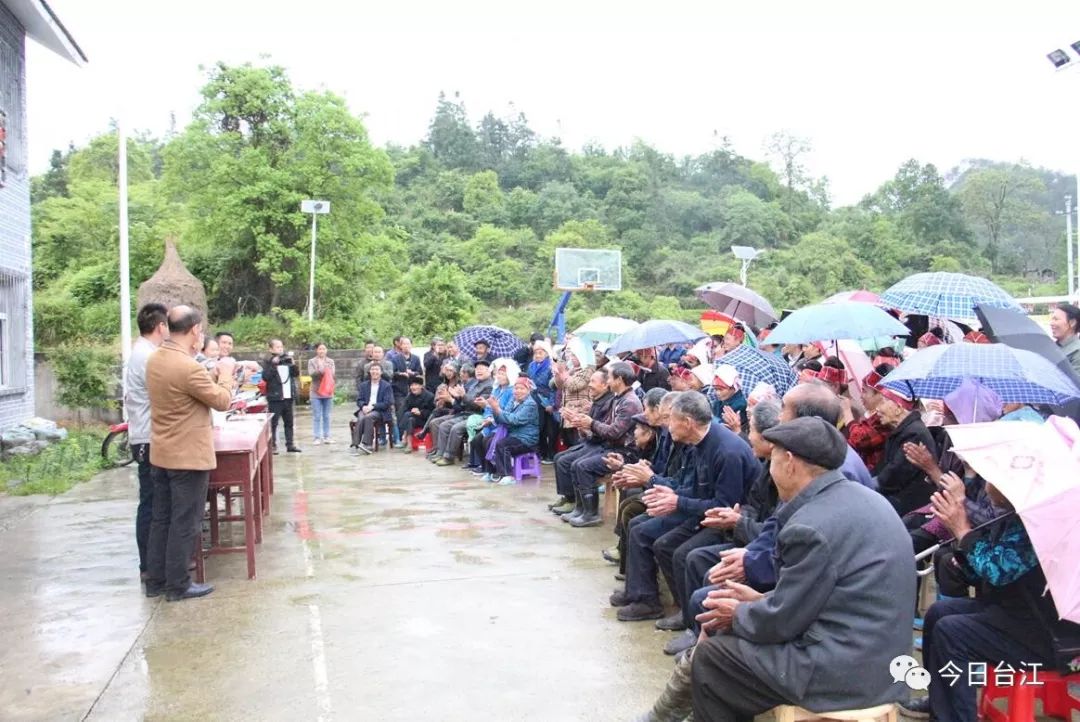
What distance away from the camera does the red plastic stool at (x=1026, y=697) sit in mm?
3088

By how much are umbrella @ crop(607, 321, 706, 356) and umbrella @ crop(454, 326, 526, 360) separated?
12.5 ft

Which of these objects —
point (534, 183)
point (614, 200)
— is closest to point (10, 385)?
point (614, 200)

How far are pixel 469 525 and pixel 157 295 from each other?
1348 cm

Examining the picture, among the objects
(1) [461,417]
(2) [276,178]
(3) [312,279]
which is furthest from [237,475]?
(2) [276,178]

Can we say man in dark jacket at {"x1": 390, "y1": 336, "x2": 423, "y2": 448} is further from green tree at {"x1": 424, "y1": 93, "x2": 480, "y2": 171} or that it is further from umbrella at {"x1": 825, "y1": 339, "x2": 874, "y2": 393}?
green tree at {"x1": 424, "y1": 93, "x2": 480, "y2": 171}

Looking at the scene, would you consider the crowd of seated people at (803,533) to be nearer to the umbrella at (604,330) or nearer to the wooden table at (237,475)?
the wooden table at (237,475)

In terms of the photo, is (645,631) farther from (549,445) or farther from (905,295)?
(549,445)

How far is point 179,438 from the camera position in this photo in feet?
16.7

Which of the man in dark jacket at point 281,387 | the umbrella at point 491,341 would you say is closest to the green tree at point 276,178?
the man in dark jacket at point 281,387

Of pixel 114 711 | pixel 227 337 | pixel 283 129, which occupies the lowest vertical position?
pixel 114 711

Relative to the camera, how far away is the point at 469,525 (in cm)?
723

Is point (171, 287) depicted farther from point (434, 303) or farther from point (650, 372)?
point (650, 372)

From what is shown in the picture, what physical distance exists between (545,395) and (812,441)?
7.01 m

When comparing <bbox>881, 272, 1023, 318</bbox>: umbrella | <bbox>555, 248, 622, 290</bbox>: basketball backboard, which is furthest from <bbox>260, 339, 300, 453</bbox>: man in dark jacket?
<bbox>555, 248, 622, 290</bbox>: basketball backboard
